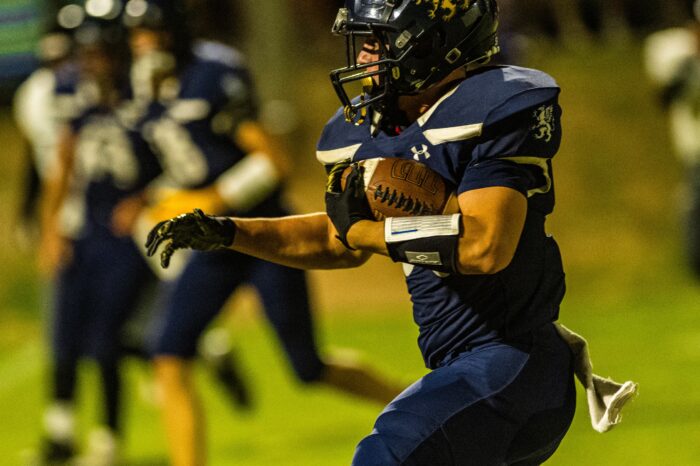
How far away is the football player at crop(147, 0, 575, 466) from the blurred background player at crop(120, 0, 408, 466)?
5.28 feet

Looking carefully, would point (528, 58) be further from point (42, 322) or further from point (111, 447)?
point (111, 447)

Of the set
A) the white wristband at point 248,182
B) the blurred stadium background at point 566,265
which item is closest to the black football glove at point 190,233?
the white wristband at point 248,182

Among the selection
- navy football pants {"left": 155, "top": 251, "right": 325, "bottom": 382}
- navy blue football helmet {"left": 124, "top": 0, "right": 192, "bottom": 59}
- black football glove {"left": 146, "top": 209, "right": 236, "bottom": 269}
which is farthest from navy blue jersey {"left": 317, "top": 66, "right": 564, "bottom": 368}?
navy blue football helmet {"left": 124, "top": 0, "right": 192, "bottom": 59}

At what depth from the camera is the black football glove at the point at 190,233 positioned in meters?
2.96

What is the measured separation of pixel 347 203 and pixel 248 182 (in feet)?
6.41

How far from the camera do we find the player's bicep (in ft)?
8.91

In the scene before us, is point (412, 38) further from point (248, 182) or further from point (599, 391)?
point (248, 182)

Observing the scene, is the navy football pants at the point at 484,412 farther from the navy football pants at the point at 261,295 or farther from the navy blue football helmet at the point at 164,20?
the navy blue football helmet at the point at 164,20

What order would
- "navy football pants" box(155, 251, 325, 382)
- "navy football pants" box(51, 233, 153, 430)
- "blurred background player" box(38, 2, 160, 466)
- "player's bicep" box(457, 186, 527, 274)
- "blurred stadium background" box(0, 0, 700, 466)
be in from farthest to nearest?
"blurred stadium background" box(0, 0, 700, 466), "navy football pants" box(51, 233, 153, 430), "blurred background player" box(38, 2, 160, 466), "navy football pants" box(155, 251, 325, 382), "player's bicep" box(457, 186, 527, 274)

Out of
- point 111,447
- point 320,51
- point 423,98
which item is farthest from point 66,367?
point 320,51

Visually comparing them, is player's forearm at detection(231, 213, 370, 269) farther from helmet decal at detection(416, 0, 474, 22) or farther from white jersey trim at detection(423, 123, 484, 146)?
helmet decal at detection(416, 0, 474, 22)

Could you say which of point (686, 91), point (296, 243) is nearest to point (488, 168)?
point (296, 243)

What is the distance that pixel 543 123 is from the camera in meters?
2.81

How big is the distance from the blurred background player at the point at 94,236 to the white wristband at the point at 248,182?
560 millimetres
